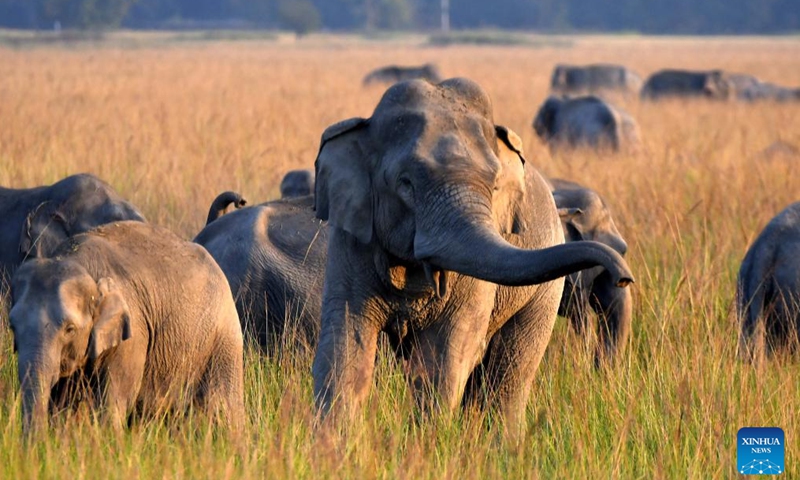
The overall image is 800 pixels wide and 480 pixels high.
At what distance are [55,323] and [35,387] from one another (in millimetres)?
200

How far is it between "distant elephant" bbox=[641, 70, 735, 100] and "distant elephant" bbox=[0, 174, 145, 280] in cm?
2158

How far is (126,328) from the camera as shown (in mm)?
4617

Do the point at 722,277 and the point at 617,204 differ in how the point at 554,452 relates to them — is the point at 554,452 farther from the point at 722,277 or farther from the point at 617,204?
the point at 617,204

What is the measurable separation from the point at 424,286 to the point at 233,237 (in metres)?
2.11

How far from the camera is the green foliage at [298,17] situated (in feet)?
328

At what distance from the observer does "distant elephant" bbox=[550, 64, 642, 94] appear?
2992cm

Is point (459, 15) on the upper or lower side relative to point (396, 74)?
upper

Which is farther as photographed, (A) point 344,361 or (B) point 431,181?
(A) point 344,361

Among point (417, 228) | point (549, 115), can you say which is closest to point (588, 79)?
point (549, 115)

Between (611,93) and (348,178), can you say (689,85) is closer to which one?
(611,93)

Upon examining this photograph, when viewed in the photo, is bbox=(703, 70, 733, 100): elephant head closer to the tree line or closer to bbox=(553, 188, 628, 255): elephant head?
bbox=(553, 188, 628, 255): elephant head

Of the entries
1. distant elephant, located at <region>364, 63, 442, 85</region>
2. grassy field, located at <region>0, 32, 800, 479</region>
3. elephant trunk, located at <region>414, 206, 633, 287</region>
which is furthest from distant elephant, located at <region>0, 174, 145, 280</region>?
distant elephant, located at <region>364, 63, 442, 85</region>

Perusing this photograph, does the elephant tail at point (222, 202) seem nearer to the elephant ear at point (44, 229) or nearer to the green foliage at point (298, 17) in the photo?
the elephant ear at point (44, 229)

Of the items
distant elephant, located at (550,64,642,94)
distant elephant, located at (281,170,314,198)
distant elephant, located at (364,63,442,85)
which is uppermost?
distant elephant, located at (364,63,442,85)
